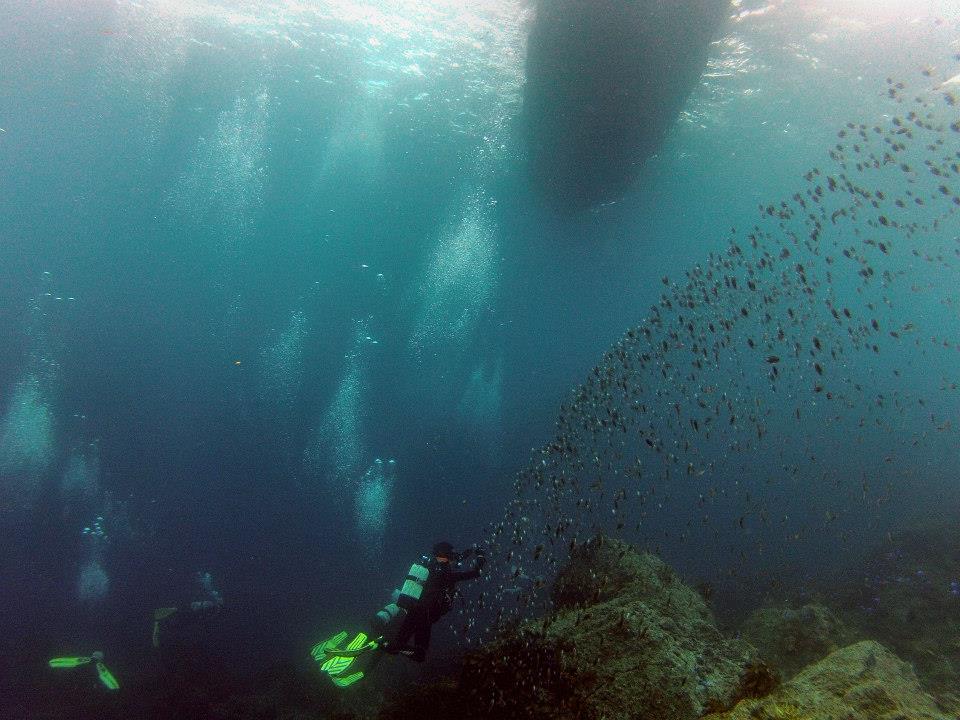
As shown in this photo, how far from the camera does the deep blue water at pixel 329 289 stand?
18.4m

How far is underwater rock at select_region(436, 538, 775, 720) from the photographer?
4547 mm

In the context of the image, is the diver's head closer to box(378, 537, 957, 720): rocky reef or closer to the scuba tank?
the scuba tank

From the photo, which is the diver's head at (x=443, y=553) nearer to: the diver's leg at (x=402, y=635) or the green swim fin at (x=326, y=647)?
the diver's leg at (x=402, y=635)

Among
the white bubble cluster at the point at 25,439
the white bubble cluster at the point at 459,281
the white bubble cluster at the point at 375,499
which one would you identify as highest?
the white bubble cluster at the point at 459,281

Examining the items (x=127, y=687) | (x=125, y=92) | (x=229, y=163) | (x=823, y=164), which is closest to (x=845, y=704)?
(x=127, y=687)

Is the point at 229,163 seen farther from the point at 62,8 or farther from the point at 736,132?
the point at 736,132

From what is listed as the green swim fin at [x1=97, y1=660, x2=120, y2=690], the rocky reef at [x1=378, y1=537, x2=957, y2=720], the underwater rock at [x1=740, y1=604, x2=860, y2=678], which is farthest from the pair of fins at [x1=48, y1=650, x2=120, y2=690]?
the underwater rock at [x1=740, y1=604, x2=860, y2=678]

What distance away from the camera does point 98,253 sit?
1927 inches

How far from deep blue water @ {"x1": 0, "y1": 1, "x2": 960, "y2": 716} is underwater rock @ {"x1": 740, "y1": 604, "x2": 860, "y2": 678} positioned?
2.18m

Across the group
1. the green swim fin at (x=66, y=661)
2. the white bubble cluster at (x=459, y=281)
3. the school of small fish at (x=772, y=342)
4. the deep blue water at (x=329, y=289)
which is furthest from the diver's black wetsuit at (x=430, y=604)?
the white bubble cluster at (x=459, y=281)

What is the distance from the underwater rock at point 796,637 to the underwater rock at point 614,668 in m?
5.87

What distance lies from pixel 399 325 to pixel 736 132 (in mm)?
43257

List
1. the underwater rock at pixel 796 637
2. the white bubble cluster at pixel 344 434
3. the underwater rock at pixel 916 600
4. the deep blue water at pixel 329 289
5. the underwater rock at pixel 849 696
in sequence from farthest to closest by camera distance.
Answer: the white bubble cluster at pixel 344 434
the deep blue water at pixel 329 289
the underwater rock at pixel 916 600
the underwater rock at pixel 796 637
the underwater rock at pixel 849 696

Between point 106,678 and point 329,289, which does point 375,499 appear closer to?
point 329,289
